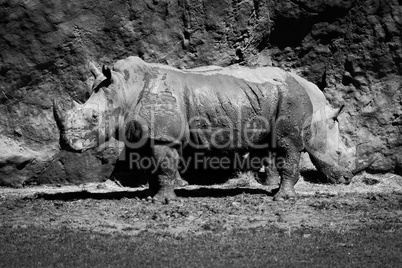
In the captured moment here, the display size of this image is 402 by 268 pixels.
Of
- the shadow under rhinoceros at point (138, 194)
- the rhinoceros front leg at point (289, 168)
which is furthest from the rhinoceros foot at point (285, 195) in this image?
the shadow under rhinoceros at point (138, 194)

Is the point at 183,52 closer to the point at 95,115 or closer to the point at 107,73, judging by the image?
the point at 107,73

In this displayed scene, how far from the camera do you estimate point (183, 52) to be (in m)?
13.4

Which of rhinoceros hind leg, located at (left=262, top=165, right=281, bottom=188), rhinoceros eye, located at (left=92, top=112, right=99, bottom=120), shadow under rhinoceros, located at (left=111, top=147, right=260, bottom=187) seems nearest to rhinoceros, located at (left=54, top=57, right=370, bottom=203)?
rhinoceros eye, located at (left=92, top=112, right=99, bottom=120)

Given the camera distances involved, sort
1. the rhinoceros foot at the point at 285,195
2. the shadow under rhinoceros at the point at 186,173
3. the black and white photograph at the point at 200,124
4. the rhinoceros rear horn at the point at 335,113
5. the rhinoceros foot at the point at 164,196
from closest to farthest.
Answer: the black and white photograph at the point at 200,124 → the rhinoceros foot at the point at 164,196 → the rhinoceros foot at the point at 285,195 → the rhinoceros rear horn at the point at 335,113 → the shadow under rhinoceros at the point at 186,173

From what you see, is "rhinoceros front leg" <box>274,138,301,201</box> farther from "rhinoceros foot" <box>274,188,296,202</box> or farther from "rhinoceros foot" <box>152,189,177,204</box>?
"rhinoceros foot" <box>152,189,177,204</box>

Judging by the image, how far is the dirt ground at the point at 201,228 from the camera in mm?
8172

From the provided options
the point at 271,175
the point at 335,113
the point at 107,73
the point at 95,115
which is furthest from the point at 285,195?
the point at 107,73

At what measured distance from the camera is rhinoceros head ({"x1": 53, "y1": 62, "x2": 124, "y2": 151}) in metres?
10.8

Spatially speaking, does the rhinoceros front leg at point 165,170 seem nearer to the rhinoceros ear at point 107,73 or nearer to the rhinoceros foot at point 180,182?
the rhinoceros ear at point 107,73

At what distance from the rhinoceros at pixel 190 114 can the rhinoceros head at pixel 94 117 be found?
1cm

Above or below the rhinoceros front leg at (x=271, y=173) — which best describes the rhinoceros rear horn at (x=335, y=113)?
above

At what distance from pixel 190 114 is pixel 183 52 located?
240cm

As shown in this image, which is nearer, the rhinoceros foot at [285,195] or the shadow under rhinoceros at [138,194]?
the rhinoceros foot at [285,195]

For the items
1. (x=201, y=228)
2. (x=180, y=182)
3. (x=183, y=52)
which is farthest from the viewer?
(x=183, y=52)
